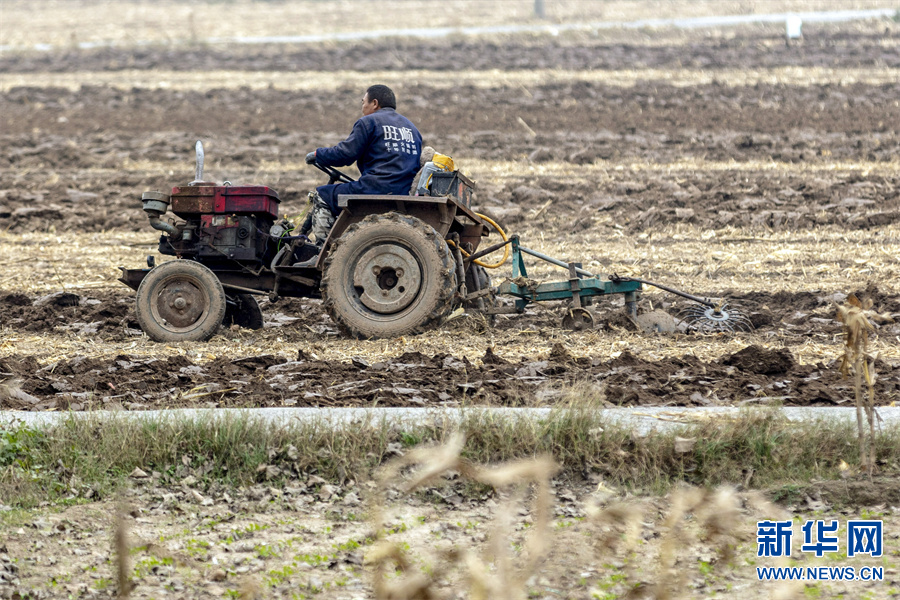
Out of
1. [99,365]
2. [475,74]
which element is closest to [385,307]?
[99,365]

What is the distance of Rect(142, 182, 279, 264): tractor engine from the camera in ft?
28.2

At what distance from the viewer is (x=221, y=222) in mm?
8688

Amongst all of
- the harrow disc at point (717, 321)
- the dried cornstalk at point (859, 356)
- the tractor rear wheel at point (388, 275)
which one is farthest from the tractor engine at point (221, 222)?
the dried cornstalk at point (859, 356)

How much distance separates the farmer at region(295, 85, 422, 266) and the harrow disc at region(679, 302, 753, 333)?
2515 mm

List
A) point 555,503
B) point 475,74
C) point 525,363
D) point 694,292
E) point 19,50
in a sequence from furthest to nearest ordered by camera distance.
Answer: point 19,50 < point 475,74 < point 694,292 < point 525,363 < point 555,503

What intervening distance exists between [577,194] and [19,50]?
19237 millimetres

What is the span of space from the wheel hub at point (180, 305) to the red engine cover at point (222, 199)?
64 cm

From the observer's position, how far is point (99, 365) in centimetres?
750

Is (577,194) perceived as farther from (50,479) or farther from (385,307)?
(50,479)

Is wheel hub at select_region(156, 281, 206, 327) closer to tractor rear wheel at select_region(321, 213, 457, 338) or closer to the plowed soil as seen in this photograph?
the plowed soil

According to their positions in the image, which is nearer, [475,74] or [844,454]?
[844,454]

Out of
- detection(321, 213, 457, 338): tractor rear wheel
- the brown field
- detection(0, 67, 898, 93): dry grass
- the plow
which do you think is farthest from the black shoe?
detection(0, 67, 898, 93): dry grass

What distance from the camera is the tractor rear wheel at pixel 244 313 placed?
29.9 ft

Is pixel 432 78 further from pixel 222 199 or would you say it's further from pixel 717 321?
pixel 717 321
